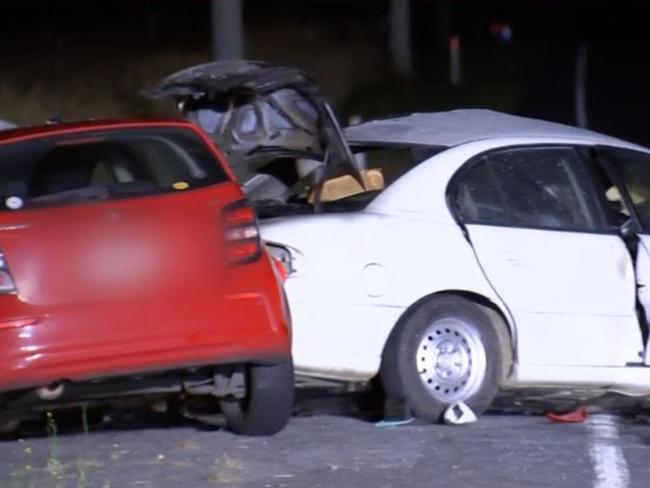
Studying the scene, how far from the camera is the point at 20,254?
771cm

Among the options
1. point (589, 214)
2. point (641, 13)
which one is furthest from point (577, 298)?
point (641, 13)

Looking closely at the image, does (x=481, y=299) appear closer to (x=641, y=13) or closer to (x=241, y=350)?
(x=241, y=350)

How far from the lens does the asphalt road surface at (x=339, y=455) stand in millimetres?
7781

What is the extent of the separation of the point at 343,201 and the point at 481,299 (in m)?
0.88

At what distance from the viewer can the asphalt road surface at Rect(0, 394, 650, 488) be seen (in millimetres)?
7781

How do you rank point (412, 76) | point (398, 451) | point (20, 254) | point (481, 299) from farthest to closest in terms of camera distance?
point (412, 76) < point (481, 299) < point (398, 451) < point (20, 254)

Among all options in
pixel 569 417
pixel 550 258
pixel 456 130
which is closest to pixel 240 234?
pixel 550 258

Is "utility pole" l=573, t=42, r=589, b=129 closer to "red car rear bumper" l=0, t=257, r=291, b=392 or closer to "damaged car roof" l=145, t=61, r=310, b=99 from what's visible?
"damaged car roof" l=145, t=61, r=310, b=99

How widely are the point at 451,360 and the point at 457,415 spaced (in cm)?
29

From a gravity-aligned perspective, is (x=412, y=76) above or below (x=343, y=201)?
below

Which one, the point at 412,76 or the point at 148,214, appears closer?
the point at 148,214

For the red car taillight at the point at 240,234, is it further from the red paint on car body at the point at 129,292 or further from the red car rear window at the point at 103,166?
the red car rear window at the point at 103,166

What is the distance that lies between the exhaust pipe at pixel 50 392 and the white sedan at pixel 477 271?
123 cm

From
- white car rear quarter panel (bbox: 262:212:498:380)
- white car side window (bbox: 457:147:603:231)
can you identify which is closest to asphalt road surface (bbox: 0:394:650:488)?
white car rear quarter panel (bbox: 262:212:498:380)
